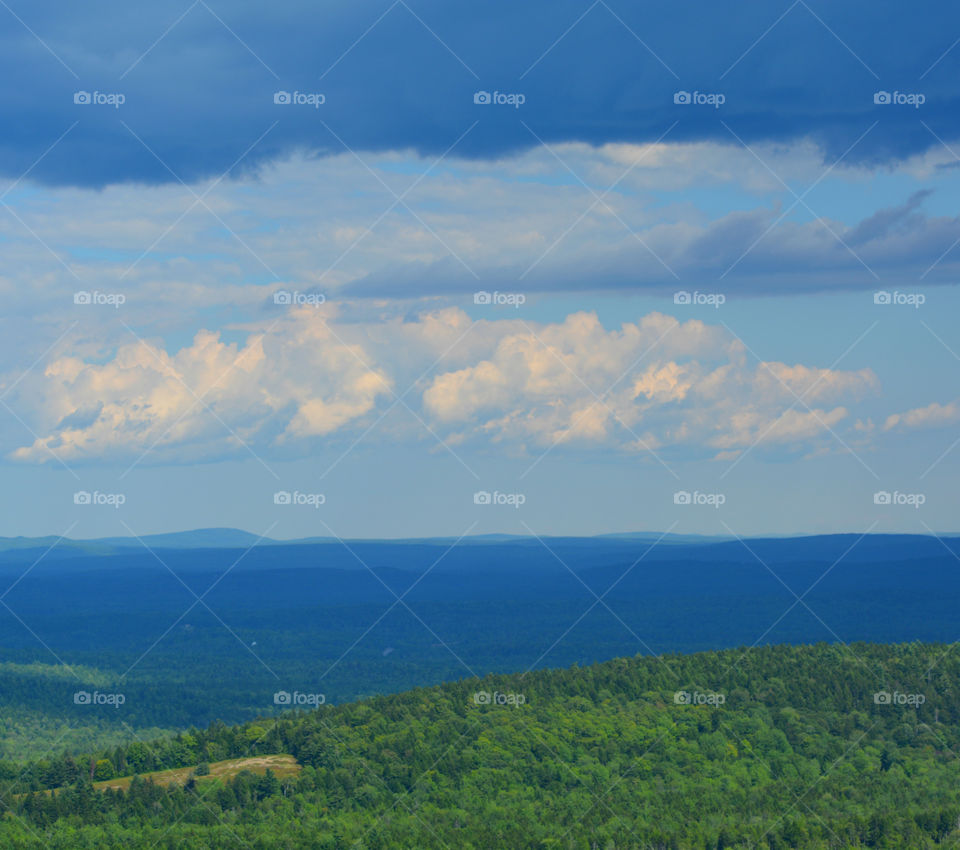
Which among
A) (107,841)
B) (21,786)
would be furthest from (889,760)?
(21,786)

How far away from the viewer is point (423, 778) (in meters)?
122

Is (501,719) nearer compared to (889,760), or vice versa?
(889,760)

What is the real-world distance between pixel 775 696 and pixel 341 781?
1925 inches

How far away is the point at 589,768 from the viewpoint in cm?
12688

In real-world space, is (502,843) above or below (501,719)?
below

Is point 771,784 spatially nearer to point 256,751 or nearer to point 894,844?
point 894,844

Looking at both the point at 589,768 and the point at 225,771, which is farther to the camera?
the point at 589,768

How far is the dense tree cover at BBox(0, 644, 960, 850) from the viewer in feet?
347

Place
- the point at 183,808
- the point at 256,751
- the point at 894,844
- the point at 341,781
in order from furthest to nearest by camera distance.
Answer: the point at 256,751, the point at 341,781, the point at 183,808, the point at 894,844

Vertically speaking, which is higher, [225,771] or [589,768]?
[225,771]

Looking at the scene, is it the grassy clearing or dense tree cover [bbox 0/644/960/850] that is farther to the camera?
the grassy clearing

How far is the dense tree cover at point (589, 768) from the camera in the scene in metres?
106

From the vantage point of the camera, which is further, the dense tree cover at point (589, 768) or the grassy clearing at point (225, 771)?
the grassy clearing at point (225, 771)

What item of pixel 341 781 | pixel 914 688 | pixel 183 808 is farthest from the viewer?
pixel 914 688
